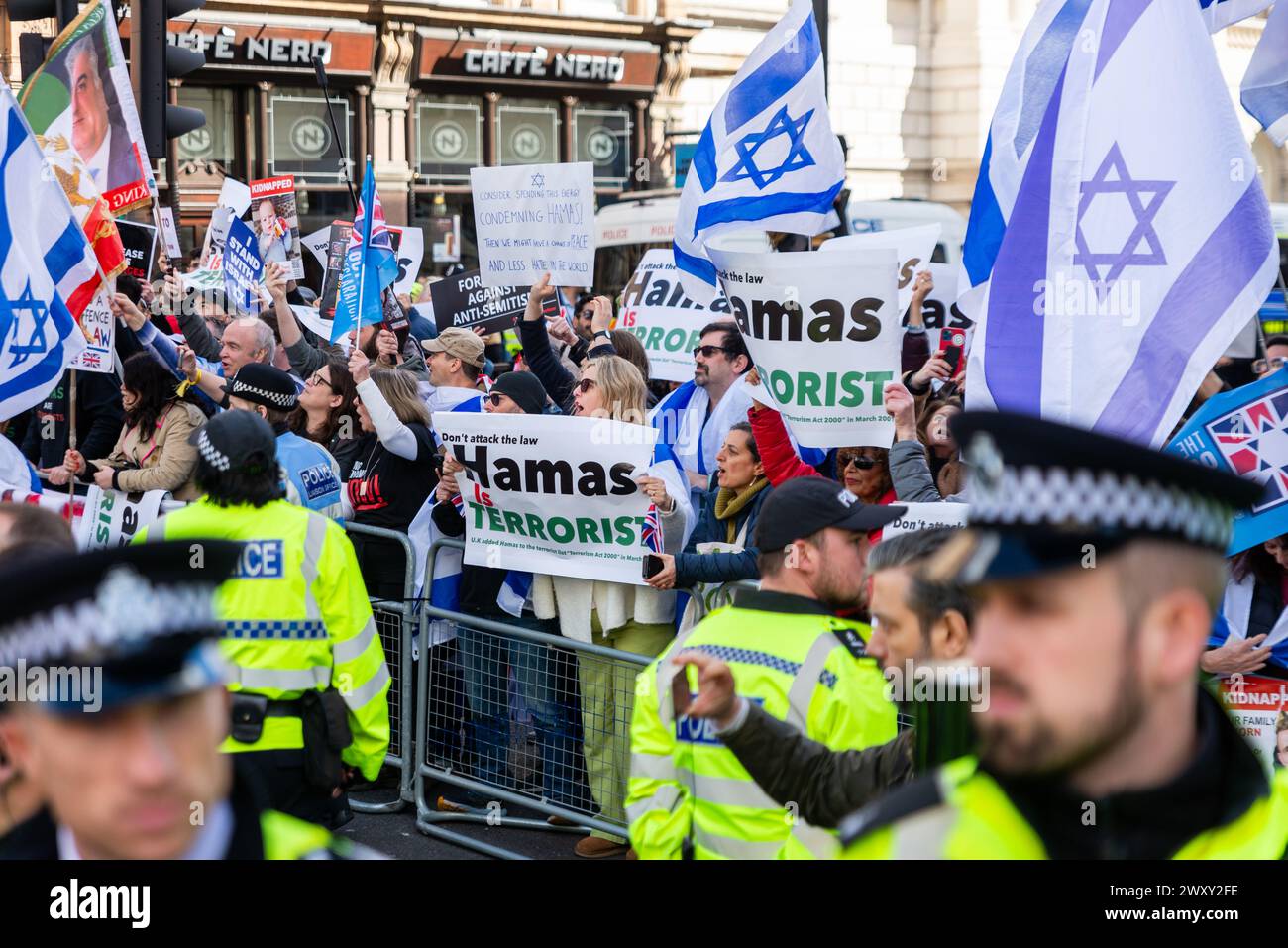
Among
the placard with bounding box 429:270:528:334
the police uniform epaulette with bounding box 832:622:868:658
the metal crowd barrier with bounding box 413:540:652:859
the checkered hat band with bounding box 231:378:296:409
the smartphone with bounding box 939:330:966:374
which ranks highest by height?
the placard with bounding box 429:270:528:334

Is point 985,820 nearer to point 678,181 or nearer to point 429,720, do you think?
point 429,720

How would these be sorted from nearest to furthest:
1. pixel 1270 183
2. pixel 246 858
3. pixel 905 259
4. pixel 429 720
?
pixel 246 858, pixel 429 720, pixel 905 259, pixel 1270 183

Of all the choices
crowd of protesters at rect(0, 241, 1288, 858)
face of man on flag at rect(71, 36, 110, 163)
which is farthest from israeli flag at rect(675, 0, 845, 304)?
face of man on flag at rect(71, 36, 110, 163)

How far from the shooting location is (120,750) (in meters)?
1.75

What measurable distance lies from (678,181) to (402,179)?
14.2ft

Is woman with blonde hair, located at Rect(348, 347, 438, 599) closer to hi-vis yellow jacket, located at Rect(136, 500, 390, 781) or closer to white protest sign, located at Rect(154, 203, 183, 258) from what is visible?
hi-vis yellow jacket, located at Rect(136, 500, 390, 781)

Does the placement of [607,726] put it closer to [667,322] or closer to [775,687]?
[775,687]

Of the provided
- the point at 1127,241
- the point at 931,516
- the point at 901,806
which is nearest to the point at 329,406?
the point at 931,516

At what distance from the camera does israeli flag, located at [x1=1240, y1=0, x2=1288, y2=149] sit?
569 centimetres

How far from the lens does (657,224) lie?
1977 cm

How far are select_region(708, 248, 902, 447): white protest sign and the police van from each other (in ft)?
43.2

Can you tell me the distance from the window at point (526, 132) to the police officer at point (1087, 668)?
24.9 m

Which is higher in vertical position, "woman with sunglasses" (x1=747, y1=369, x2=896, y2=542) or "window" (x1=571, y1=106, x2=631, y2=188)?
"window" (x1=571, y1=106, x2=631, y2=188)

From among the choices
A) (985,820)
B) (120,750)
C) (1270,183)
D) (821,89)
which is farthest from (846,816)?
(1270,183)
